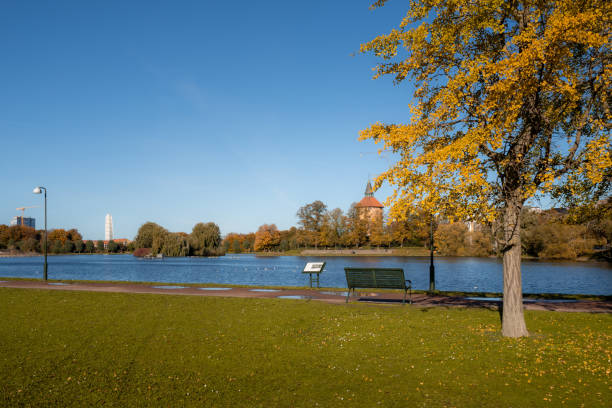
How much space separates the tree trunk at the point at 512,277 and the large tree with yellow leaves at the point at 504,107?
0.8 inches

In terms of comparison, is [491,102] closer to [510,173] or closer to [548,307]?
[510,173]

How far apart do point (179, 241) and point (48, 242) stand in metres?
110

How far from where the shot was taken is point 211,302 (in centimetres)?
1420

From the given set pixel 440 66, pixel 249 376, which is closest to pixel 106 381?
pixel 249 376

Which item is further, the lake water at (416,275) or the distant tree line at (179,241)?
the distant tree line at (179,241)

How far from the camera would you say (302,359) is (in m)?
7.52

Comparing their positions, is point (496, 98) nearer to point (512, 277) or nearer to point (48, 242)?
point (512, 277)

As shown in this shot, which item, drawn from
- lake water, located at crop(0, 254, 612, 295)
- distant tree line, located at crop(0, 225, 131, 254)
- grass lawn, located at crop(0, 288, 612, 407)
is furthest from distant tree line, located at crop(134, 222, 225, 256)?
distant tree line, located at crop(0, 225, 131, 254)

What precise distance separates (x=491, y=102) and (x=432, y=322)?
522 centimetres

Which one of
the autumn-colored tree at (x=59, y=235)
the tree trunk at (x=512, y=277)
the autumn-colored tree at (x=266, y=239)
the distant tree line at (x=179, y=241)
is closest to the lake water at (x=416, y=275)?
the distant tree line at (x=179, y=241)

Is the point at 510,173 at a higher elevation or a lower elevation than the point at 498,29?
lower

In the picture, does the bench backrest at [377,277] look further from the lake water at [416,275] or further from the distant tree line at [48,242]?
the distant tree line at [48,242]

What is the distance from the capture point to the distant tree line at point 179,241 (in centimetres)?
8181

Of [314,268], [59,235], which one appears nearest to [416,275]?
[314,268]
